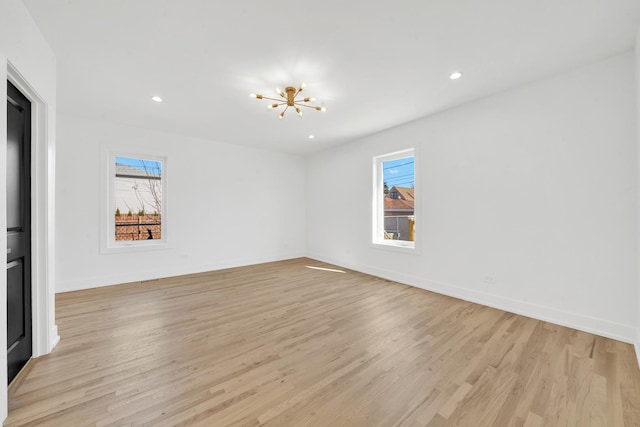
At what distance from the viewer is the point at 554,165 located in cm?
262

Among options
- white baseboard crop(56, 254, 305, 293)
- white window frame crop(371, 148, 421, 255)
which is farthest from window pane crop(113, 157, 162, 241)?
white window frame crop(371, 148, 421, 255)

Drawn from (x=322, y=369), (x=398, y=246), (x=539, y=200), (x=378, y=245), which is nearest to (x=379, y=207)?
(x=378, y=245)

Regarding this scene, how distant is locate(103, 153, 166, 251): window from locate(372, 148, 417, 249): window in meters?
3.95

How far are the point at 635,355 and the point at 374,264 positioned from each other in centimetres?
302

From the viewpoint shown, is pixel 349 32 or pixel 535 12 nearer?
pixel 535 12

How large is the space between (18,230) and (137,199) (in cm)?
290

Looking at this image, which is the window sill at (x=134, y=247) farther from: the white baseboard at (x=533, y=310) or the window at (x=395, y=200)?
the white baseboard at (x=533, y=310)

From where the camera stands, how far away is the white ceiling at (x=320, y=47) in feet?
5.83

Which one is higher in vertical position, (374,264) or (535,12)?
(535,12)

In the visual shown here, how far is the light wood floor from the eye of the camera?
1.46 metres

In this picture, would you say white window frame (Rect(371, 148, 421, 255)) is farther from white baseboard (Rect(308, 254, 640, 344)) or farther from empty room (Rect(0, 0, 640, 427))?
white baseboard (Rect(308, 254, 640, 344))

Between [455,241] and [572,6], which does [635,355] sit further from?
[572,6]

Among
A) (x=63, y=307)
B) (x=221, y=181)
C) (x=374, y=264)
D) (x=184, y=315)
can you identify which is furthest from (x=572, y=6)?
(x=63, y=307)

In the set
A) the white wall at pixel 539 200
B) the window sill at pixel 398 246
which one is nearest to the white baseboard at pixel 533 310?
the white wall at pixel 539 200
